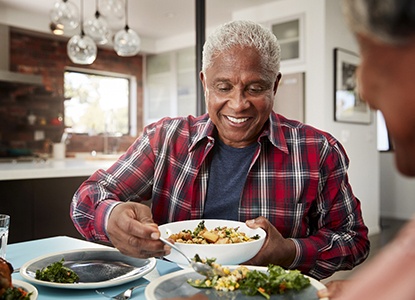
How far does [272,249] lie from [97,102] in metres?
6.14

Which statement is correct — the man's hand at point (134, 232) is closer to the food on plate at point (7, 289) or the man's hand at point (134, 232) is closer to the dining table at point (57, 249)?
→ the dining table at point (57, 249)

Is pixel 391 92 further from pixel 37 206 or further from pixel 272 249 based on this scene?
pixel 37 206

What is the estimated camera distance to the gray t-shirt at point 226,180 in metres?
1.42

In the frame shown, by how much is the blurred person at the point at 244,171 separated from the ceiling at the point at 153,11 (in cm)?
357

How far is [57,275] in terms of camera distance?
952 millimetres

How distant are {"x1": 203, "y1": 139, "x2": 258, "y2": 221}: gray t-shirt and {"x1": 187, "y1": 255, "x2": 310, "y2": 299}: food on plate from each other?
0.55 metres

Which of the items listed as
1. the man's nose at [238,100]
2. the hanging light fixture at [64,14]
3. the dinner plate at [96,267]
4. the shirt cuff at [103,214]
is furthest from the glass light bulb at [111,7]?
the dinner plate at [96,267]

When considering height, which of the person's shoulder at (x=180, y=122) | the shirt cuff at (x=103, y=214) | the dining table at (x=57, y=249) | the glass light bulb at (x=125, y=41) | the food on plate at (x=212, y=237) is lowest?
the dining table at (x=57, y=249)

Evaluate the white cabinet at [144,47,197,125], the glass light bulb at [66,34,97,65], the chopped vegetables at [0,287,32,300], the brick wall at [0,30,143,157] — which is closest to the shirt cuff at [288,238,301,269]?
the chopped vegetables at [0,287,32,300]

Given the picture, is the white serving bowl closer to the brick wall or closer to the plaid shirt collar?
the plaid shirt collar

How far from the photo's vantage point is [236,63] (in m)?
1.32

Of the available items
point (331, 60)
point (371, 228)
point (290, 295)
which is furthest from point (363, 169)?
point (290, 295)

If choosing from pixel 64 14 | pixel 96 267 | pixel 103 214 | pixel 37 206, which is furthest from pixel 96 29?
pixel 96 267

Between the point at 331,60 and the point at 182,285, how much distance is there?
4.08 m
